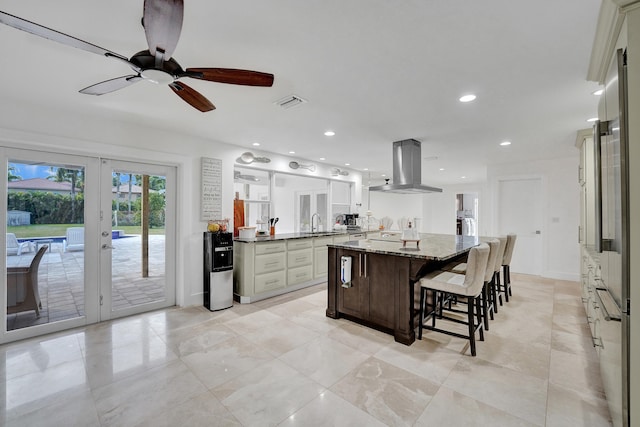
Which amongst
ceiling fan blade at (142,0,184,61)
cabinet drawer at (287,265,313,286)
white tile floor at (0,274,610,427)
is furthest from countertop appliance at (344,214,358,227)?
ceiling fan blade at (142,0,184,61)

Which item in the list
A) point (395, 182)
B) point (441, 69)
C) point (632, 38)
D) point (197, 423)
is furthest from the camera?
point (395, 182)

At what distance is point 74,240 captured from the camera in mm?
3166

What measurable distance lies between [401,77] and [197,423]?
2785 millimetres

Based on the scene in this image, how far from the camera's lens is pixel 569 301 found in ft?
13.0

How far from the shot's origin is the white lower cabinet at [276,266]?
4.01 m

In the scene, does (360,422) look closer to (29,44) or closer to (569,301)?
(29,44)

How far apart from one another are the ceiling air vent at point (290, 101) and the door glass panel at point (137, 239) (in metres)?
2.11

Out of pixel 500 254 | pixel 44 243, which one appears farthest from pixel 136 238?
pixel 500 254

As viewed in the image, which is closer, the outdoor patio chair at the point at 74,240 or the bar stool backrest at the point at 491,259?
the bar stool backrest at the point at 491,259

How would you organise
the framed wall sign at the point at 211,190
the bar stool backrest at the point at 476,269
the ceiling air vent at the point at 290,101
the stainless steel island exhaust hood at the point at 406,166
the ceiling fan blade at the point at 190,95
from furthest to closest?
the stainless steel island exhaust hood at the point at 406,166 → the framed wall sign at the point at 211,190 → the ceiling air vent at the point at 290,101 → the bar stool backrest at the point at 476,269 → the ceiling fan blade at the point at 190,95

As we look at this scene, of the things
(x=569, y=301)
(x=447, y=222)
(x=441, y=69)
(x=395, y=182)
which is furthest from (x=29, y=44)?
(x=447, y=222)

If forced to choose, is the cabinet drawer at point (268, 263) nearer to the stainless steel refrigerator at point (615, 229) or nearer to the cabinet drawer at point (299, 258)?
the cabinet drawer at point (299, 258)

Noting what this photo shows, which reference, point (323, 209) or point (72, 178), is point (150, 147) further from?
point (323, 209)

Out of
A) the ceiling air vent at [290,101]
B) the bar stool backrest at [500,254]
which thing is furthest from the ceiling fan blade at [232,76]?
the bar stool backrest at [500,254]
